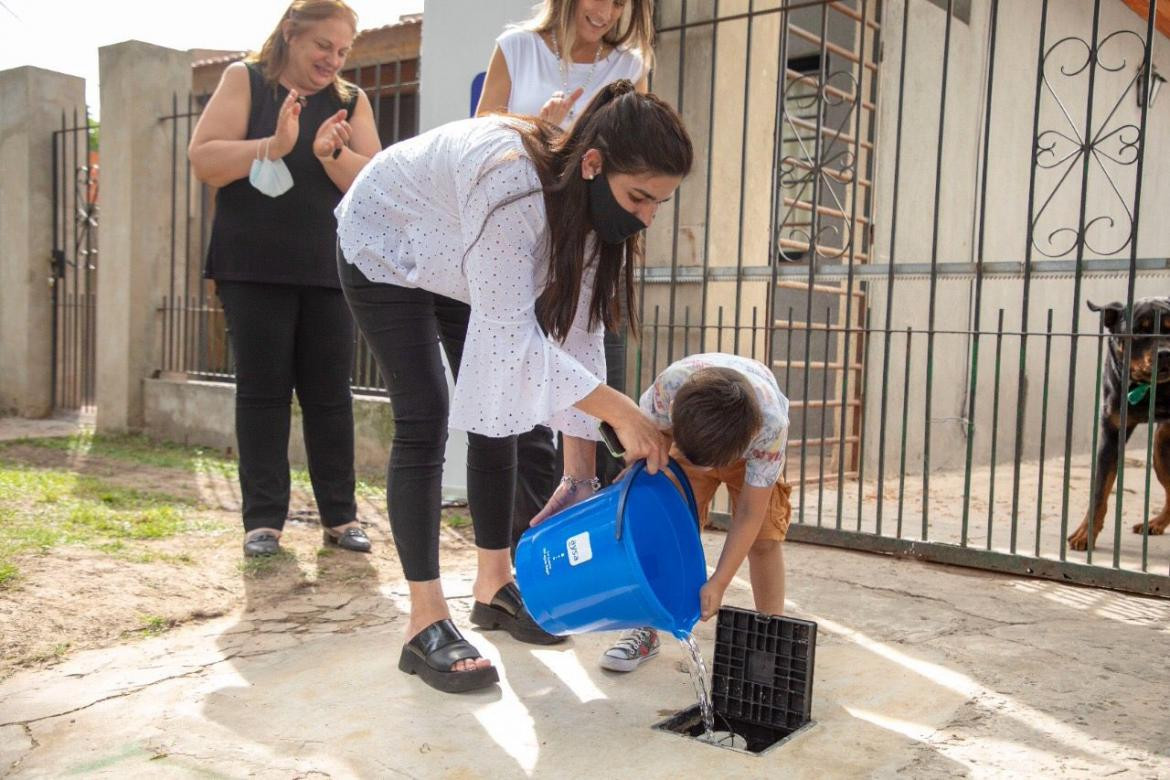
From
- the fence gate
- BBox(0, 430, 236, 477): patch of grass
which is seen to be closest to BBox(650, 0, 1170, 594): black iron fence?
BBox(0, 430, 236, 477): patch of grass

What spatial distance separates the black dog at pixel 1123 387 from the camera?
392 cm

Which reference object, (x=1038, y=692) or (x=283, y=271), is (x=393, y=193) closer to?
(x=283, y=271)

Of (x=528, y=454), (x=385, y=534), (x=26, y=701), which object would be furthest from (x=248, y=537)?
(x=26, y=701)

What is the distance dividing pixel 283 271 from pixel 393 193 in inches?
44.9

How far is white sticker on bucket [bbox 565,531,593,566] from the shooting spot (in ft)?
7.07

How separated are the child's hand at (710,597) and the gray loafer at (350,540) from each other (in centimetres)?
179

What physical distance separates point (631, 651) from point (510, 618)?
38 centimetres

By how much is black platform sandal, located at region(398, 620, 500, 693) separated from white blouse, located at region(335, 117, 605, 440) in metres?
0.53

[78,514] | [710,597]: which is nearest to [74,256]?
[78,514]

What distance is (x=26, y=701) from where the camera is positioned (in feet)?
7.47

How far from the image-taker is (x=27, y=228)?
26.0 ft

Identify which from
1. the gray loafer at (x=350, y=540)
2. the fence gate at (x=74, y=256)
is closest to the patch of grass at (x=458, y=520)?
the gray loafer at (x=350, y=540)

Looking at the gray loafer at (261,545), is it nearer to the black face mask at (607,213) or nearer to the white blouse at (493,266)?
the white blouse at (493,266)

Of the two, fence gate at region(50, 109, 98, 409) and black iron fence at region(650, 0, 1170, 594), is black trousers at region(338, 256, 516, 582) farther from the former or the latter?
fence gate at region(50, 109, 98, 409)
